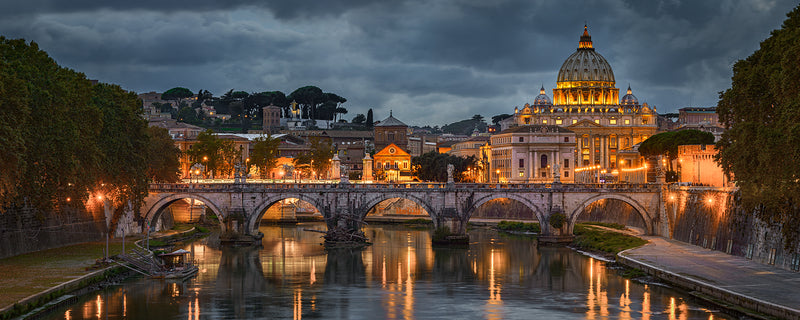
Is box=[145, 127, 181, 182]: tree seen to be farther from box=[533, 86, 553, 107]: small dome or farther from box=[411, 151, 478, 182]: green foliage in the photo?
box=[533, 86, 553, 107]: small dome

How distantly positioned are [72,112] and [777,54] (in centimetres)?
3734

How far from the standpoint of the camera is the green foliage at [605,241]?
66.5 m

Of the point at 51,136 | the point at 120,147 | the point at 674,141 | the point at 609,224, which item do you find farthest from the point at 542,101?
the point at 51,136

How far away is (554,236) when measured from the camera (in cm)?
7419

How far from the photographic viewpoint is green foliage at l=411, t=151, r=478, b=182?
5305 inches

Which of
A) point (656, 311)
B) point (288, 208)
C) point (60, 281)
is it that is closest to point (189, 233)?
point (288, 208)

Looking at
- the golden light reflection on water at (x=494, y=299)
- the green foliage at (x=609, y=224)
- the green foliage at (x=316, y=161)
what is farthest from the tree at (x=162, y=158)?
the green foliage at (x=609, y=224)

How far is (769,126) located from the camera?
41469 millimetres

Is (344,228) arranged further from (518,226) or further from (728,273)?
(728,273)

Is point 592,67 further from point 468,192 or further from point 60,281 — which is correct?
point 60,281

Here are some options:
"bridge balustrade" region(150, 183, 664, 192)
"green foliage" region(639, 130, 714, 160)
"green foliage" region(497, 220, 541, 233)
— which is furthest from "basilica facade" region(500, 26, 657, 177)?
"bridge balustrade" region(150, 183, 664, 192)

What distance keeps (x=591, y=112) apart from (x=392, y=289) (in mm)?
136395

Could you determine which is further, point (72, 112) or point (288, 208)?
point (288, 208)

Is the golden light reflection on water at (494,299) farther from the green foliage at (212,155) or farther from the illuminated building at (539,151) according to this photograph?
the illuminated building at (539,151)
